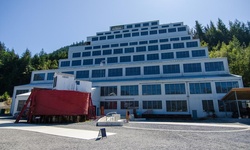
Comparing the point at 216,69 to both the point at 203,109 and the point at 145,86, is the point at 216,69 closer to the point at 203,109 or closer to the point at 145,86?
the point at 203,109

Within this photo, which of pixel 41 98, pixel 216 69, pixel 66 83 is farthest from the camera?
pixel 216 69

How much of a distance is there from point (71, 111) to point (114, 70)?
15575 millimetres

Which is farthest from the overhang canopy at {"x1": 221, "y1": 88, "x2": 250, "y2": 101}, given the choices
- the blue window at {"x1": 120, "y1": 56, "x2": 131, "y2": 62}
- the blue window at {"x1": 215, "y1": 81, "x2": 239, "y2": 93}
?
the blue window at {"x1": 120, "y1": 56, "x2": 131, "y2": 62}

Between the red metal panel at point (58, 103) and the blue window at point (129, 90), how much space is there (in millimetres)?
8883

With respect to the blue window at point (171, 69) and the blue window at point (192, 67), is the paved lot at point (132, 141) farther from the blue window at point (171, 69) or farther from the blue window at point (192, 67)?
the blue window at point (171, 69)

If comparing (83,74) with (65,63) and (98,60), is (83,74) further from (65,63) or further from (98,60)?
(65,63)

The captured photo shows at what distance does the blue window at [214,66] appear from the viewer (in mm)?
26609

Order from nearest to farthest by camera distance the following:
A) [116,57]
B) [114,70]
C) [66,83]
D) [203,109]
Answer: [66,83], [203,109], [114,70], [116,57]

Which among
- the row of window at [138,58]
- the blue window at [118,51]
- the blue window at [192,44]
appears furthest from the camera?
the blue window at [118,51]

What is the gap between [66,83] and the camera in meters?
19.6

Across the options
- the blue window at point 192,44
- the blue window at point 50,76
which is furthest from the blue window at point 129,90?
the blue window at point 192,44

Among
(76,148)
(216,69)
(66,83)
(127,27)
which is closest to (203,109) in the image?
(216,69)

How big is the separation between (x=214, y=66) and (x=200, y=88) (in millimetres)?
6865

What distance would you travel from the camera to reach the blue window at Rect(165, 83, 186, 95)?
2360 centimetres
